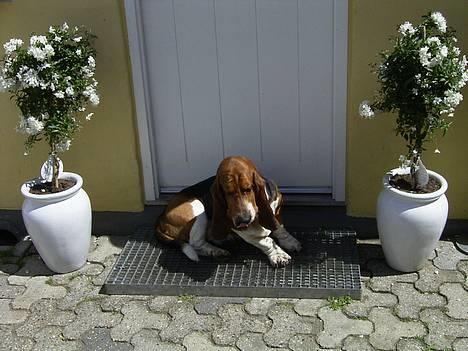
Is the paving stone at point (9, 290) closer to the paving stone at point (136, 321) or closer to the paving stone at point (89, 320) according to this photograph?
→ the paving stone at point (89, 320)

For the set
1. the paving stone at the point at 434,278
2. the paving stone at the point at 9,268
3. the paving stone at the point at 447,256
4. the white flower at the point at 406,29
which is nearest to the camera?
the white flower at the point at 406,29

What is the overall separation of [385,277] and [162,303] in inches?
59.5

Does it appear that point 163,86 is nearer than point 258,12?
No

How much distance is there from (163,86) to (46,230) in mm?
1343

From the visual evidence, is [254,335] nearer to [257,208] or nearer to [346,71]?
[257,208]

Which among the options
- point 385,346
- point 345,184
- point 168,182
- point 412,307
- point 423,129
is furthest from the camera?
point 168,182

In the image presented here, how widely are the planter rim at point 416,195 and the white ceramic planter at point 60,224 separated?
6.90 feet

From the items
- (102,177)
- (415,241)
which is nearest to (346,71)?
(415,241)

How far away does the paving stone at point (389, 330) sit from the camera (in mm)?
3697

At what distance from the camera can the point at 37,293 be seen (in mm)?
4391

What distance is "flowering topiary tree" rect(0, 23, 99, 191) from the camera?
411 cm

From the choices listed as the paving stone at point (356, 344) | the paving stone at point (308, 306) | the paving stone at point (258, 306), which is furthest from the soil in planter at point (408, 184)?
the paving stone at point (258, 306)

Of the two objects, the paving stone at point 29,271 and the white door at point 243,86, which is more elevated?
the white door at point 243,86

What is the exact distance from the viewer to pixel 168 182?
501cm
